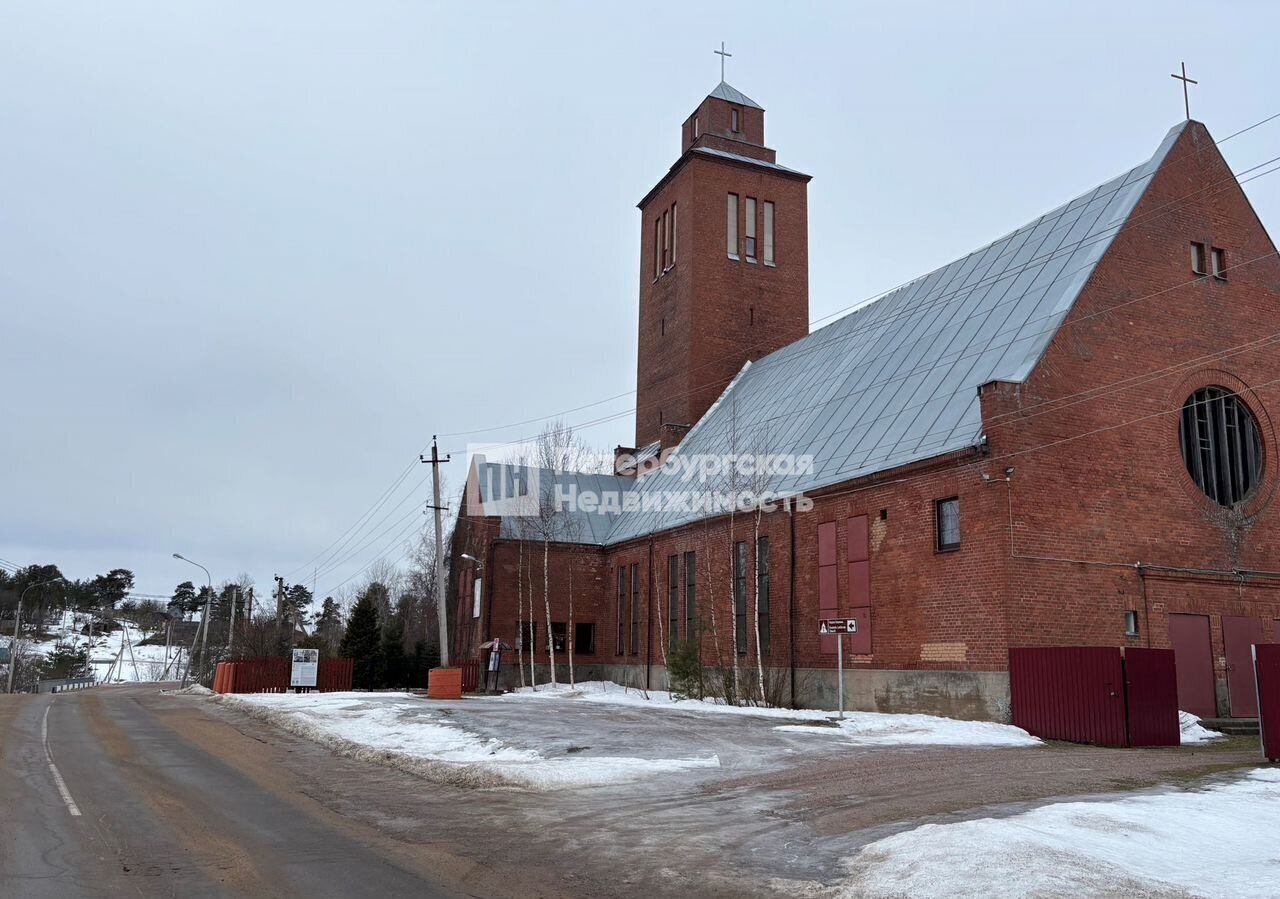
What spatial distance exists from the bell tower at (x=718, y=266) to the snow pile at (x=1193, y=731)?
26.2 meters

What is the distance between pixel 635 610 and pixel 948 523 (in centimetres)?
1973

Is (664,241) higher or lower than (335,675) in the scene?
higher

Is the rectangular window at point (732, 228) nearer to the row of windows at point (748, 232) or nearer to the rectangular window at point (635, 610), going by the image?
the row of windows at point (748, 232)

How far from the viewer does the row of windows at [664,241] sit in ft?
155

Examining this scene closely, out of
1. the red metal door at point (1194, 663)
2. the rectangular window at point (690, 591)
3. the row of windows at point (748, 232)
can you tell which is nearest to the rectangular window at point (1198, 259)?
the red metal door at point (1194, 663)

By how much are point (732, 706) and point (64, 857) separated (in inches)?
799

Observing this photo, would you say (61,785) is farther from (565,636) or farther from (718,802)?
(565,636)

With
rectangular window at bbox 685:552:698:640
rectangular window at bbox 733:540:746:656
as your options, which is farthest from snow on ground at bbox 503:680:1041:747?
rectangular window at bbox 685:552:698:640

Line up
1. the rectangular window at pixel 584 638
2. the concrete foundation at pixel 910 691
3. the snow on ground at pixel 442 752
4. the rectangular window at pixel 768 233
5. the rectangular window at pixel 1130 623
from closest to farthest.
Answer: the snow on ground at pixel 442 752, the concrete foundation at pixel 910 691, the rectangular window at pixel 1130 623, the rectangular window at pixel 584 638, the rectangular window at pixel 768 233

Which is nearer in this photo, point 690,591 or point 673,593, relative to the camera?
point 690,591

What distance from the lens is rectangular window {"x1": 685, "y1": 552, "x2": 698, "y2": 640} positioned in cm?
3522

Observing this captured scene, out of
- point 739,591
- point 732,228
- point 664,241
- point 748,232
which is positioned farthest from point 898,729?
point 664,241

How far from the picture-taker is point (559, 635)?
142 ft

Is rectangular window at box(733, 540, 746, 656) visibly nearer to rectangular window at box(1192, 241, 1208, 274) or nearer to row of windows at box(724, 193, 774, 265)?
rectangular window at box(1192, 241, 1208, 274)
